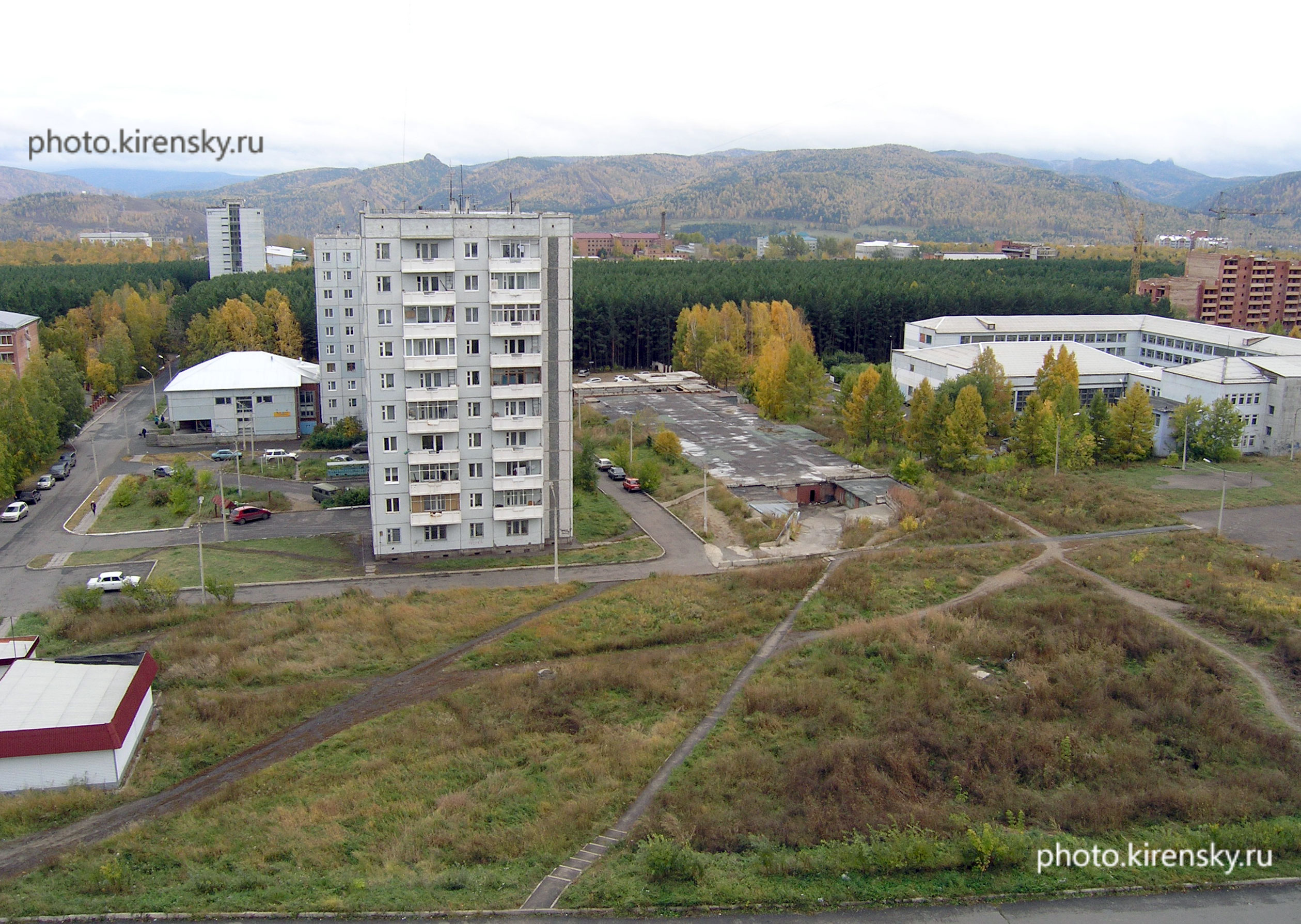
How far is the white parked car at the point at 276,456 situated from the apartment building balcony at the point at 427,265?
70.5 ft

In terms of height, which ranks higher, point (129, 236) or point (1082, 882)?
point (129, 236)

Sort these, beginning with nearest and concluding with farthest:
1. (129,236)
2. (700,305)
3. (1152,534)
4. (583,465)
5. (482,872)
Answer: (482,872), (1152,534), (583,465), (700,305), (129,236)

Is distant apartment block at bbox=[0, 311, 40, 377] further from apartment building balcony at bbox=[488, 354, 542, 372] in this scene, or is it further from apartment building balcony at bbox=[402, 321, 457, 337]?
apartment building balcony at bbox=[488, 354, 542, 372]

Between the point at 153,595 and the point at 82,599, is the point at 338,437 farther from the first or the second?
the point at 82,599

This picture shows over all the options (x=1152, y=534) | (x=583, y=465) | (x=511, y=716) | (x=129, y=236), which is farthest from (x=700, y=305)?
(x=129, y=236)

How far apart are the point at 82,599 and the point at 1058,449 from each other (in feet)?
141

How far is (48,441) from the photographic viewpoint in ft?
155

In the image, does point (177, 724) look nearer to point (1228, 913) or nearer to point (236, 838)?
point (236, 838)

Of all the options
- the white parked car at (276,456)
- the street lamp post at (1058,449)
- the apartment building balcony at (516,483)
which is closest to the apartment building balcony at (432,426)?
the apartment building balcony at (516,483)

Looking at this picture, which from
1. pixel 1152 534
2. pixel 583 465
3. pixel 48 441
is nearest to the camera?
pixel 1152 534

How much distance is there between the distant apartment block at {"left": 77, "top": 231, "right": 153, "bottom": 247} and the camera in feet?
568

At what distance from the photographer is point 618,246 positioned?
18550 cm

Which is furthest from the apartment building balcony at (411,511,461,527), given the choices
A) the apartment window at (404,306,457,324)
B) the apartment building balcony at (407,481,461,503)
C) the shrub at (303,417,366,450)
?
the shrub at (303,417,366,450)

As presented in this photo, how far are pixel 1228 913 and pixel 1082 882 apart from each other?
2.20 meters
